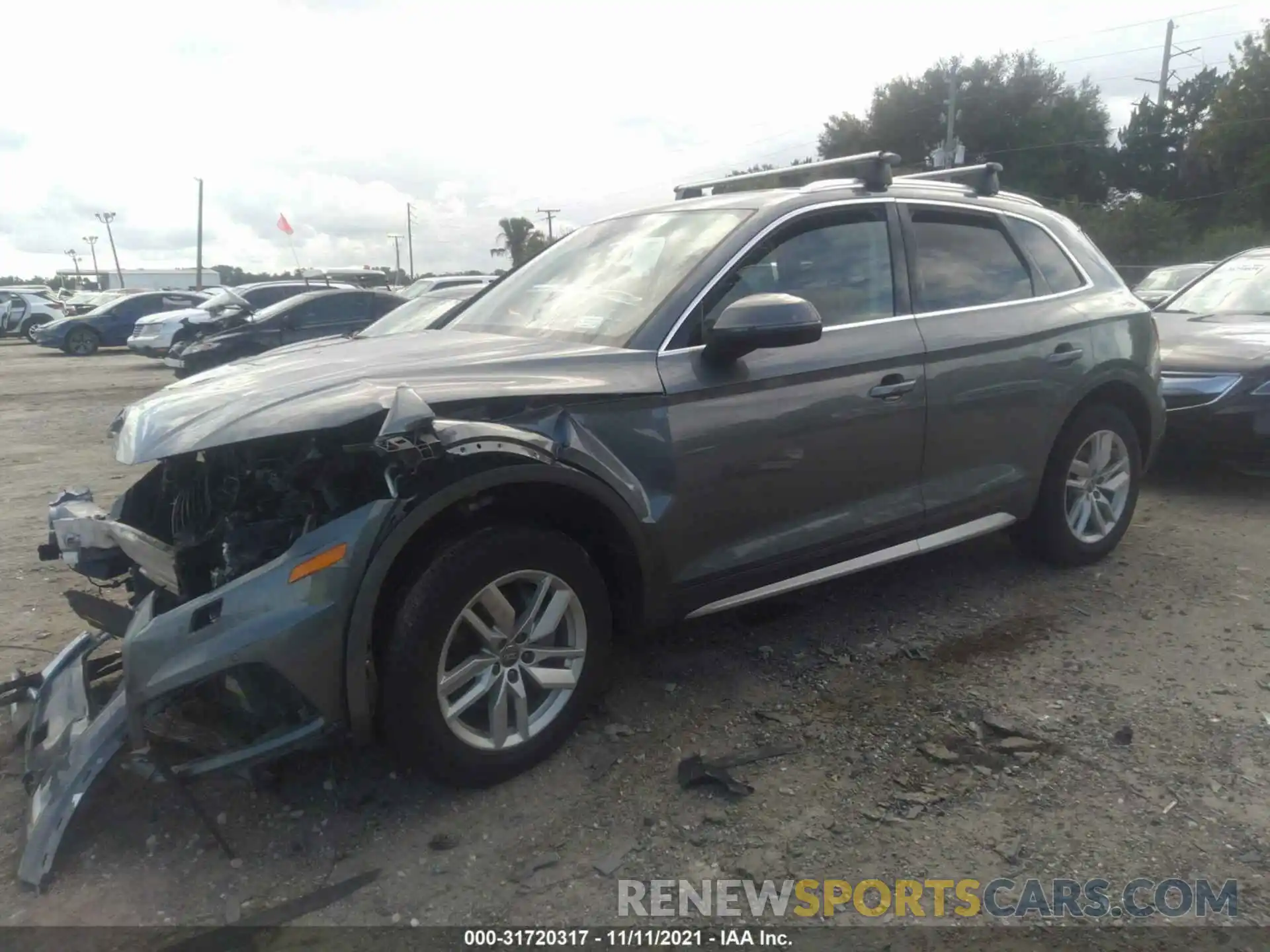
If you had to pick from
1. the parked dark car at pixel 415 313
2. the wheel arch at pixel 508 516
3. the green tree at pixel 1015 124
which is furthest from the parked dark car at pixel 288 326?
the green tree at pixel 1015 124

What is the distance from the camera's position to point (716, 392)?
331cm

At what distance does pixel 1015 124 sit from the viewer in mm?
49344

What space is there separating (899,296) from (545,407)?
1.73m

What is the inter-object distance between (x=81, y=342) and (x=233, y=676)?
78.9ft

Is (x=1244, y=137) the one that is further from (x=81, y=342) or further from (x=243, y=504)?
(x=243, y=504)

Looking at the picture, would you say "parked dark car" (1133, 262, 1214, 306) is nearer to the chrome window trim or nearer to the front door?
the chrome window trim

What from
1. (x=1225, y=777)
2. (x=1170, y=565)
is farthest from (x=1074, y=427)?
(x=1225, y=777)

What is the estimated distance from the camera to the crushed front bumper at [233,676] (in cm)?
255

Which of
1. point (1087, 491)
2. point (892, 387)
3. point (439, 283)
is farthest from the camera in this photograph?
point (439, 283)

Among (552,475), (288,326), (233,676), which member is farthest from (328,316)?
(233,676)

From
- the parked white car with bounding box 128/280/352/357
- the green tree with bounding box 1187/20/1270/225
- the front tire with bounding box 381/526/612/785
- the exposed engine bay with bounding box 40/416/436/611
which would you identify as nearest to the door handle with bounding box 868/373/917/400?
the front tire with bounding box 381/526/612/785

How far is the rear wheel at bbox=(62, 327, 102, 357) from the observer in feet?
75.1

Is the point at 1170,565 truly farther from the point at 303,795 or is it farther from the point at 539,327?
the point at 303,795

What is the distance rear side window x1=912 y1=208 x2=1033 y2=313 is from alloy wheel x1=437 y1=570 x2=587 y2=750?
2050 millimetres
